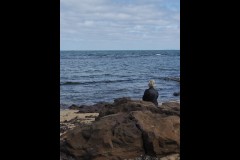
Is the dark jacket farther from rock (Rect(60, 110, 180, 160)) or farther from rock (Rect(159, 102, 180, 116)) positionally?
rock (Rect(60, 110, 180, 160))

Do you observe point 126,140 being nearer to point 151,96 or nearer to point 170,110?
point 170,110

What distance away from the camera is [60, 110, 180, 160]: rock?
621 cm

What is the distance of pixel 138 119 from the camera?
668 centimetres

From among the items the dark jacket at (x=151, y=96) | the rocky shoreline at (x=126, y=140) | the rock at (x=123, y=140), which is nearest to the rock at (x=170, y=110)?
the dark jacket at (x=151, y=96)

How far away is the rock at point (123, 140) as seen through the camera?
6.21 metres

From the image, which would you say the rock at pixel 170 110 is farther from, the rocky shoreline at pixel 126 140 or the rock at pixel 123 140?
the rock at pixel 123 140

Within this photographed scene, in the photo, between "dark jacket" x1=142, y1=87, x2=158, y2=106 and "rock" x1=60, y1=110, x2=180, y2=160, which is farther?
"dark jacket" x1=142, y1=87, x2=158, y2=106

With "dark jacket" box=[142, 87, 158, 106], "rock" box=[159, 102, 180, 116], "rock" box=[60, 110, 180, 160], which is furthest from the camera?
"dark jacket" box=[142, 87, 158, 106]

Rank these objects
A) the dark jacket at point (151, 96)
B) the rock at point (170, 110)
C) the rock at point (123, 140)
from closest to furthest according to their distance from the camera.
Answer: the rock at point (123, 140), the rock at point (170, 110), the dark jacket at point (151, 96)

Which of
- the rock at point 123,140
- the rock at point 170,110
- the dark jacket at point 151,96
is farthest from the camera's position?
the dark jacket at point 151,96

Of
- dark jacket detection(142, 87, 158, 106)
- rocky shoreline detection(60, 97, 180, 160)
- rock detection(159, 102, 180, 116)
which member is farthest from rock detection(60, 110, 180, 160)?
dark jacket detection(142, 87, 158, 106)

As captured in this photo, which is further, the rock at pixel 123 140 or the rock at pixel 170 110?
the rock at pixel 170 110
